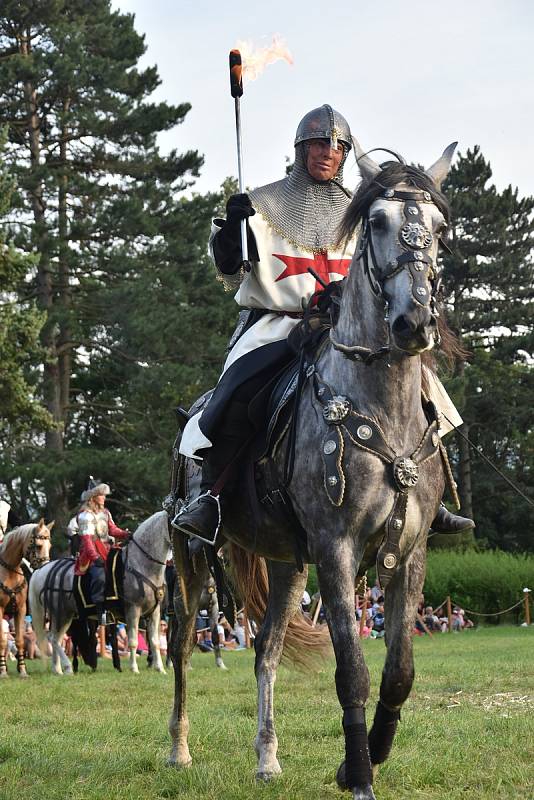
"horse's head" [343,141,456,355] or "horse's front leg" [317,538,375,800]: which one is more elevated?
"horse's head" [343,141,456,355]

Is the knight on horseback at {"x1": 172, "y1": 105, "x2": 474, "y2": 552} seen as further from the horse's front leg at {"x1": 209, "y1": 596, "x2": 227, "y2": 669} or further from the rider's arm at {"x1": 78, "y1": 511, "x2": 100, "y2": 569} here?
the rider's arm at {"x1": 78, "y1": 511, "x2": 100, "y2": 569}

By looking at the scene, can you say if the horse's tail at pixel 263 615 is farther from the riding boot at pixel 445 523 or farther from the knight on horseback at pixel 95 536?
the knight on horseback at pixel 95 536

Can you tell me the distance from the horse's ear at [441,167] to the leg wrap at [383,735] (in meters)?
2.55

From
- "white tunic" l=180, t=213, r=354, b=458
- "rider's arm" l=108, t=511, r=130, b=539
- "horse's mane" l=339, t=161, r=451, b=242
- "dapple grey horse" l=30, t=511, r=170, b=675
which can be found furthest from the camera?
"rider's arm" l=108, t=511, r=130, b=539

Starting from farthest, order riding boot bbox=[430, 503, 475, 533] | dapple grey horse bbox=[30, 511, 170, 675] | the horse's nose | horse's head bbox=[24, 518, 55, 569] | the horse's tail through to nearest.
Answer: horse's head bbox=[24, 518, 55, 569]
dapple grey horse bbox=[30, 511, 170, 675]
the horse's tail
riding boot bbox=[430, 503, 475, 533]
the horse's nose

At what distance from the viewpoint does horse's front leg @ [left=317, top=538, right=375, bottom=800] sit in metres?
4.83

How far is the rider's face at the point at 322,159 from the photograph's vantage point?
6.47 metres

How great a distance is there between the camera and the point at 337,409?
207 inches

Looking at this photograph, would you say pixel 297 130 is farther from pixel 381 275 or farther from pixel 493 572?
pixel 493 572

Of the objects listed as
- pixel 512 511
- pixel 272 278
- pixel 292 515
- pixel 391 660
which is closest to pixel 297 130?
pixel 272 278

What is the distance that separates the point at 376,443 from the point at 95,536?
13934mm

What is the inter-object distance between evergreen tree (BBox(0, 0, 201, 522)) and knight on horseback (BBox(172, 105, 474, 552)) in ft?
83.5

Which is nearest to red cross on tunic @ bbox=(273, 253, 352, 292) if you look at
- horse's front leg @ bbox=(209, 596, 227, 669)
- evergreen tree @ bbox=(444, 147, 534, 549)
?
horse's front leg @ bbox=(209, 596, 227, 669)

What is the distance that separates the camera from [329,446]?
5.23 meters
